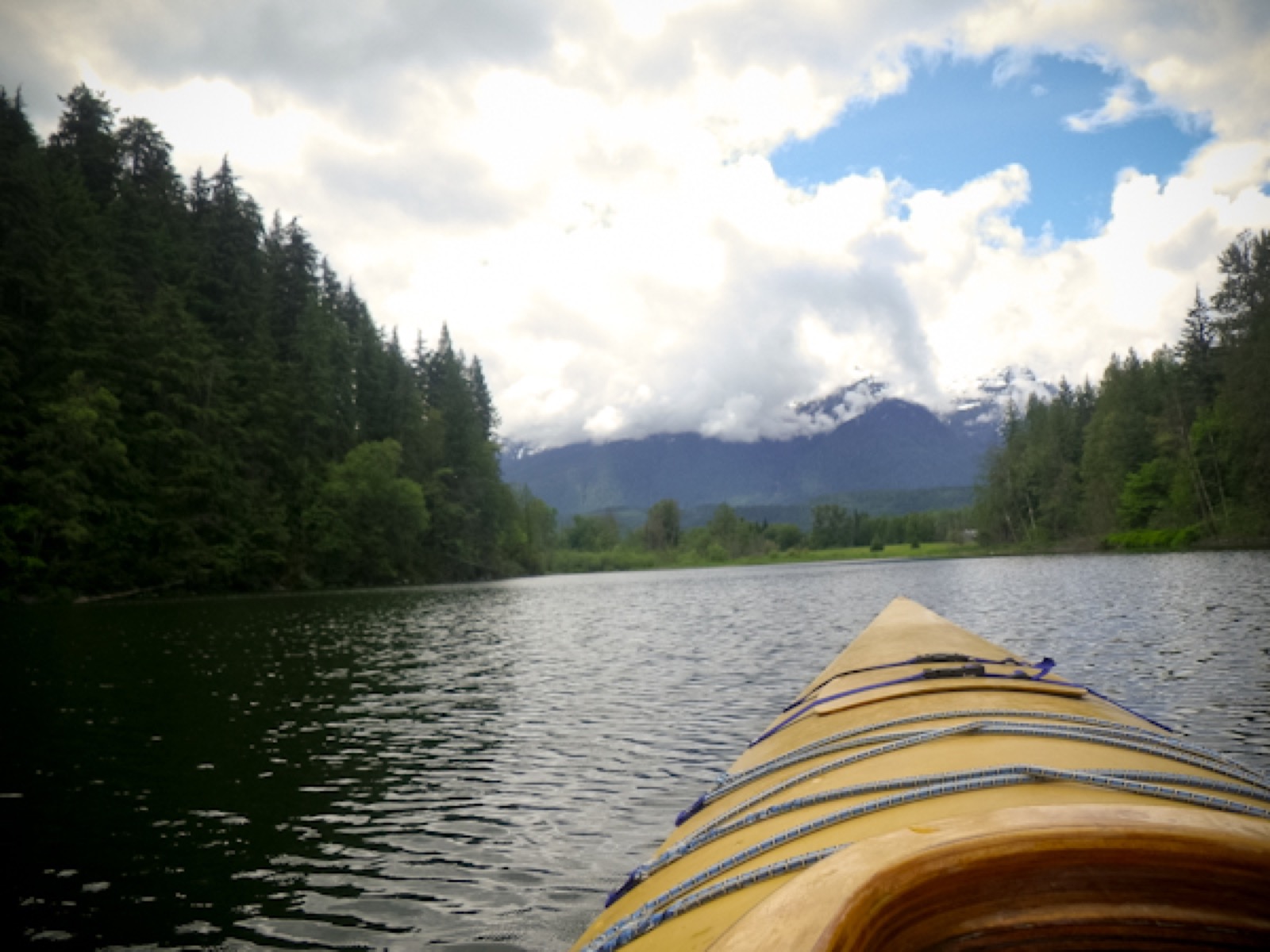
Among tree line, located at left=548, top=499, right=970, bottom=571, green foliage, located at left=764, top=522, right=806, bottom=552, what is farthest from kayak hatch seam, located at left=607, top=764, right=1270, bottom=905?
green foliage, located at left=764, top=522, right=806, bottom=552

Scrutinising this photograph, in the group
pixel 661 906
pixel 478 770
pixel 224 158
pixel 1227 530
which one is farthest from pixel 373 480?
pixel 1227 530

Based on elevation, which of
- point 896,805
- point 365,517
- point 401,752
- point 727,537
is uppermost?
point 365,517

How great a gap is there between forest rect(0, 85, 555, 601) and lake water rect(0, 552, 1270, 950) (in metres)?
18.1

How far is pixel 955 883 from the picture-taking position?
180 cm

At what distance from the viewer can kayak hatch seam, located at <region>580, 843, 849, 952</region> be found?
2453 mm

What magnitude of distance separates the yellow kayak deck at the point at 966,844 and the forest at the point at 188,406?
40604 millimetres

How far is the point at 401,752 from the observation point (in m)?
9.17

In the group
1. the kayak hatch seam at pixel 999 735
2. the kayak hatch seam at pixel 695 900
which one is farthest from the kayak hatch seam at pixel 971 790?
the kayak hatch seam at pixel 999 735

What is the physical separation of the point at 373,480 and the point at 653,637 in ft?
132

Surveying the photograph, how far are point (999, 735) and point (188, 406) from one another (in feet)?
162

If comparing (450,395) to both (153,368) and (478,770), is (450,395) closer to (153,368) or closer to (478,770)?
(153,368)

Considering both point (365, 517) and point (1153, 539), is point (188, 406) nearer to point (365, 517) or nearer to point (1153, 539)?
point (365, 517)

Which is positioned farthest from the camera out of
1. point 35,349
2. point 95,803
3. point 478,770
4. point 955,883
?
point 35,349

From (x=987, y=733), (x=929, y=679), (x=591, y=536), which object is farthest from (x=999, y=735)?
(x=591, y=536)
